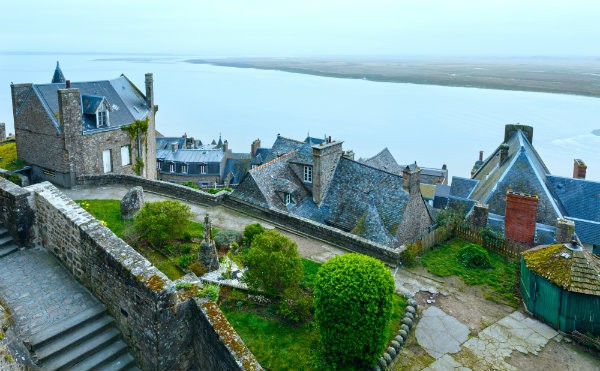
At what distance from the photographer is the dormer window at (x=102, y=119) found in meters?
26.3

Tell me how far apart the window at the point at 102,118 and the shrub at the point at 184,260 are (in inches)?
626

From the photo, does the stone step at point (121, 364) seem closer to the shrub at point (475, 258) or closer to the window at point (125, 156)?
the shrub at point (475, 258)

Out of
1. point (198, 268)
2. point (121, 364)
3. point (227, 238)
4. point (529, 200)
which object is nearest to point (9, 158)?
point (227, 238)

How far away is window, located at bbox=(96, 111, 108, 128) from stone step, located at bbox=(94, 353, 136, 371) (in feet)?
67.0

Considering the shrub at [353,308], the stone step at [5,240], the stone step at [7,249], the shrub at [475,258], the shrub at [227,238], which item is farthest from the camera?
the shrub at [475,258]

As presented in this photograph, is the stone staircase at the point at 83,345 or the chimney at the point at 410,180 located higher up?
the chimney at the point at 410,180

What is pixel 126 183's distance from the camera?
2409 cm

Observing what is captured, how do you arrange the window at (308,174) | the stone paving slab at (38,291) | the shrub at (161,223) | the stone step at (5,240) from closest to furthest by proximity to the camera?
the stone paving slab at (38,291), the stone step at (5,240), the shrub at (161,223), the window at (308,174)

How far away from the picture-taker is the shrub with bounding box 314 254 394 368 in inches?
378

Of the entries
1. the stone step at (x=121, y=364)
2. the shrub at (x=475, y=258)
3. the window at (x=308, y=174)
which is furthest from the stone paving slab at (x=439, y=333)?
the window at (x=308, y=174)

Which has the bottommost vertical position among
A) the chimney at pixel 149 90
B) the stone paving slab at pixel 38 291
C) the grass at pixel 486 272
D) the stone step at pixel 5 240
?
the grass at pixel 486 272

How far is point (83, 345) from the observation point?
29.0ft

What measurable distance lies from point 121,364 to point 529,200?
662 inches

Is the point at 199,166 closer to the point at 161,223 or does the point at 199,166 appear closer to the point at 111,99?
the point at 111,99
